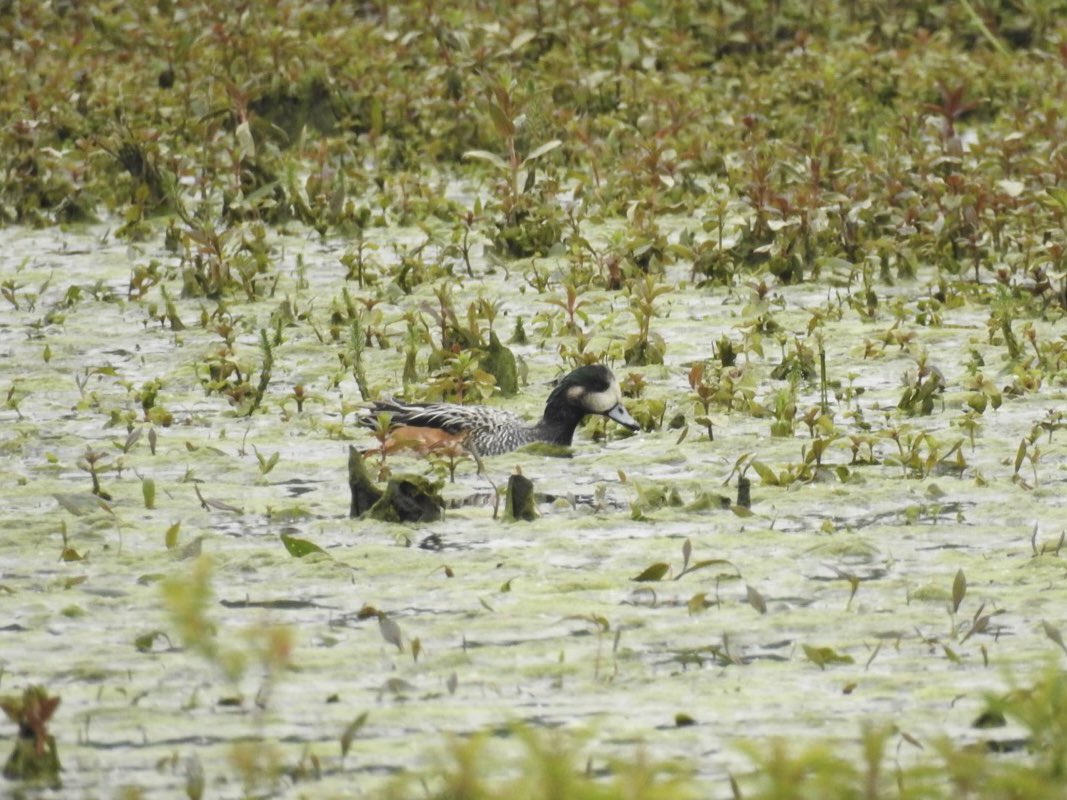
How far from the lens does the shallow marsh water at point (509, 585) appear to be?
14.5ft

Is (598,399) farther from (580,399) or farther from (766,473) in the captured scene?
(766,473)

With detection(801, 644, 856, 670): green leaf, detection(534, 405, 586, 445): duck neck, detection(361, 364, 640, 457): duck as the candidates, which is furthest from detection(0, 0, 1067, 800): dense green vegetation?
detection(534, 405, 586, 445): duck neck

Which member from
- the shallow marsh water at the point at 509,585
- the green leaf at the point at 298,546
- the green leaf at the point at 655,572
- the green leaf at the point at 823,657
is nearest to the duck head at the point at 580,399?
the shallow marsh water at the point at 509,585

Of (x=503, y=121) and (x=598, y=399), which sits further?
(x=503, y=121)

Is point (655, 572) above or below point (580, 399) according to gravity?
below

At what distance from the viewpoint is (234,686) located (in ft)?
15.0

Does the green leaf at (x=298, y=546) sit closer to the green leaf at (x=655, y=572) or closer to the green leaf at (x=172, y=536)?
the green leaf at (x=172, y=536)

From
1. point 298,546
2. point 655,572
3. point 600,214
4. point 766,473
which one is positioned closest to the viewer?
point 655,572

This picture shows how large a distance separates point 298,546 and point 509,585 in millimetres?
691

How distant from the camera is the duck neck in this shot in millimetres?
7469

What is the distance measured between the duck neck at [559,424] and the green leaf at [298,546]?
6.00 feet

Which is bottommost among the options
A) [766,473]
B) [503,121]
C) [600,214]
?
[766,473]

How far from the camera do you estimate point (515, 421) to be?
766 cm

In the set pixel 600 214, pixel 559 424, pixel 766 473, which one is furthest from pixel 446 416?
pixel 600 214
